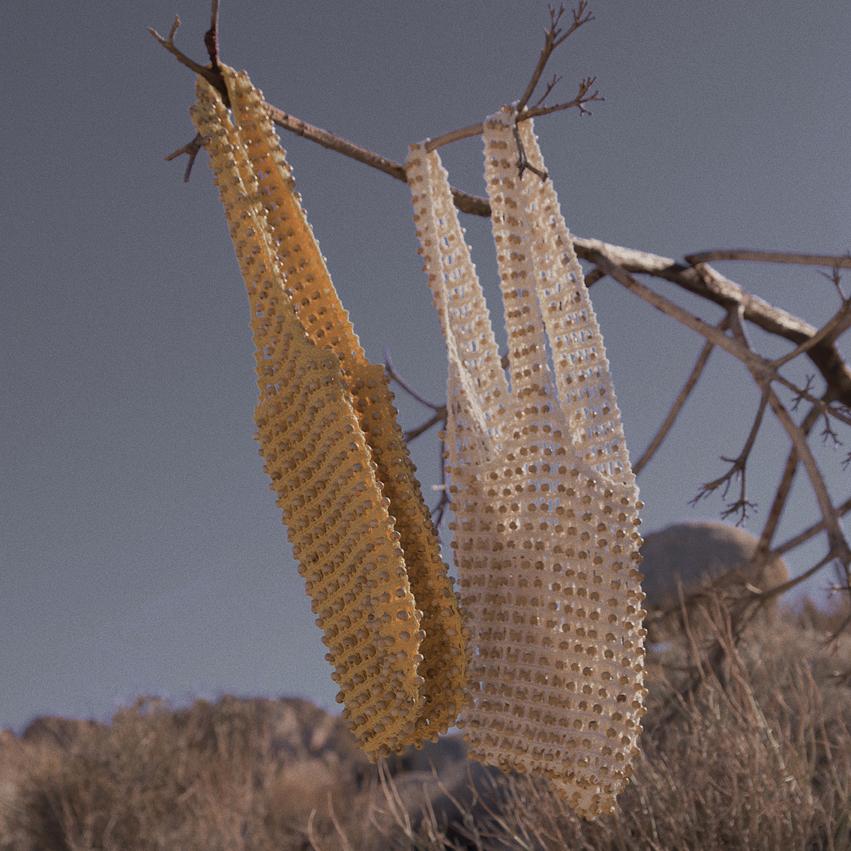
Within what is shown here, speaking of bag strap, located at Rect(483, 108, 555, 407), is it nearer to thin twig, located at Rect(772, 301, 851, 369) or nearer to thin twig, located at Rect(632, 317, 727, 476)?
Answer: thin twig, located at Rect(772, 301, 851, 369)

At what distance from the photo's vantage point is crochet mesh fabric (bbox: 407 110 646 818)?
3.28ft

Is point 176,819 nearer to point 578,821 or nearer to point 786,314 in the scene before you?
point 578,821

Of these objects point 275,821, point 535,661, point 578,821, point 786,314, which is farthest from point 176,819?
point 535,661

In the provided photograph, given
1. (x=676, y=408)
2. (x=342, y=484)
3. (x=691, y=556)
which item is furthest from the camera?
(x=691, y=556)

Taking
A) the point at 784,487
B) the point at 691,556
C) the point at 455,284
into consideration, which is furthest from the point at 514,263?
the point at 691,556

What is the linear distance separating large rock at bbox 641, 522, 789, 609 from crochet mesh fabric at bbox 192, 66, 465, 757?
4349 mm

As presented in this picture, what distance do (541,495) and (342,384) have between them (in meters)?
0.23

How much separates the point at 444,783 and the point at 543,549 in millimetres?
2547

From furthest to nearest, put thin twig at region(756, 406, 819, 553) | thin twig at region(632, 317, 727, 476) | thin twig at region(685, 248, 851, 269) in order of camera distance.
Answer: thin twig at region(756, 406, 819, 553) < thin twig at region(632, 317, 727, 476) < thin twig at region(685, 248, 851, 269)

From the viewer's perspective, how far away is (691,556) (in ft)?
17.9

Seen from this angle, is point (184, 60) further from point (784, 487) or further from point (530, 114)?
point (784, 487)

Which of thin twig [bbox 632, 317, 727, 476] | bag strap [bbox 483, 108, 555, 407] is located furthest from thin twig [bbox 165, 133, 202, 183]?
thin twig [bbox 632, 317, 727, 476]

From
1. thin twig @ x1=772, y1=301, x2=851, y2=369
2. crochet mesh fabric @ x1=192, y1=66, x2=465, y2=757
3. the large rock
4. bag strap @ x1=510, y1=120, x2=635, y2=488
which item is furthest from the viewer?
the large rock

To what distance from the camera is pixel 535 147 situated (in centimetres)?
109
